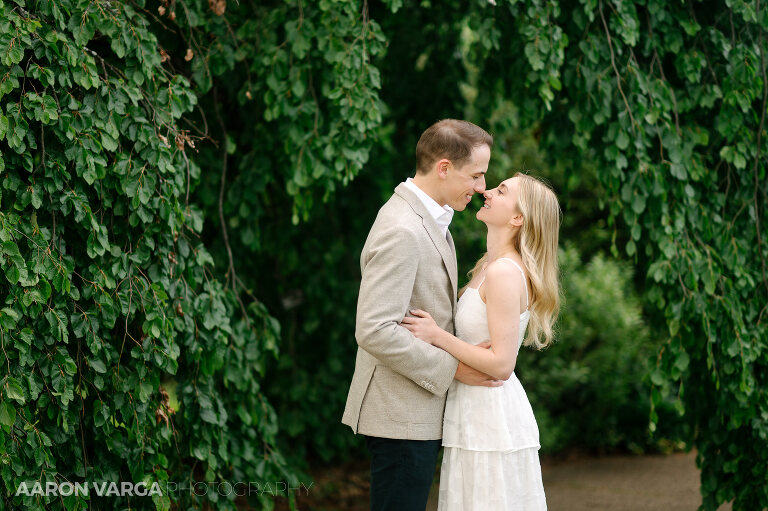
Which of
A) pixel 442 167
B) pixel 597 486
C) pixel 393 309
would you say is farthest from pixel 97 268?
pixel 597 486

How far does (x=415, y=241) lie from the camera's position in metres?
2.46

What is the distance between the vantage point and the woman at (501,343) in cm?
254

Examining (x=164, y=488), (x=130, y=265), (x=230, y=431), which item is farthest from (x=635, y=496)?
(x=130, y=265)

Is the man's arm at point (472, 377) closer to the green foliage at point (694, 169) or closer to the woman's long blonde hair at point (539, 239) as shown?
the woman's long blonde hair at point (539, 239)

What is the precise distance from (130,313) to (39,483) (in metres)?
0.62

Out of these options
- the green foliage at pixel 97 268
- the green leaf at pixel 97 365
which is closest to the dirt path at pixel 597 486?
the green foliage at pixel 97 268

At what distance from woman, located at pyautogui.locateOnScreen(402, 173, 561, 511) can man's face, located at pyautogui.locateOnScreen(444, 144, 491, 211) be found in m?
0.14

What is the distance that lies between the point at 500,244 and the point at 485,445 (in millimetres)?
662

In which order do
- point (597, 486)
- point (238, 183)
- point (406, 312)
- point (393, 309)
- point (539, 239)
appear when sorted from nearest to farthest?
point (393, 309) → point (406, 312) → point (539, 239) → point (238, 183) → point (597, 486)

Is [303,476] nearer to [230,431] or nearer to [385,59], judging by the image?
[230,431]

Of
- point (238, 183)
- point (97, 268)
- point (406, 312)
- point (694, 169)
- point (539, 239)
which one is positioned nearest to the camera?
point (406, 312)

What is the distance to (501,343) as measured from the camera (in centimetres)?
253

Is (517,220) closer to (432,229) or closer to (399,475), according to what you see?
(432,229)

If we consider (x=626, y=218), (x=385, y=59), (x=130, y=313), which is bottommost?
(x=130, y=313)
